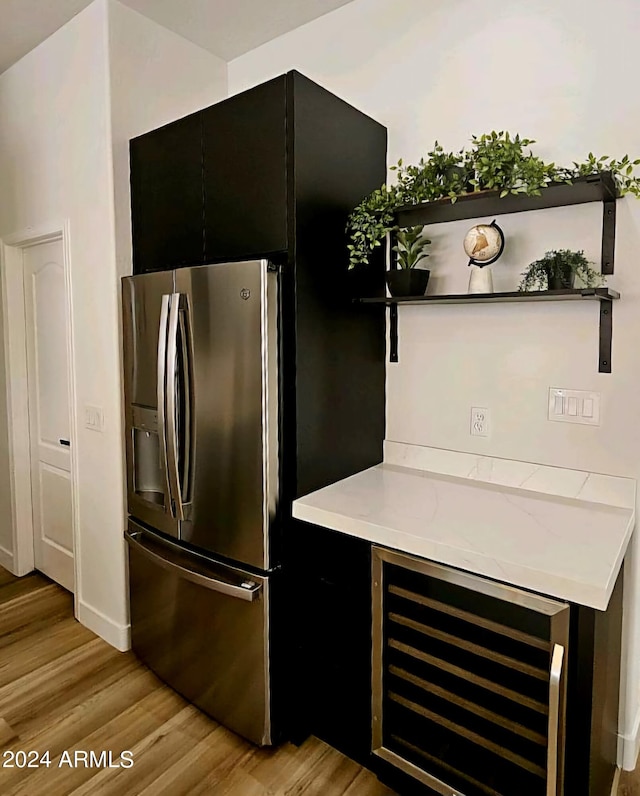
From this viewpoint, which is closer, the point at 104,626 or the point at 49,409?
the point at 104,626

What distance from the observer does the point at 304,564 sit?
78.1 inches

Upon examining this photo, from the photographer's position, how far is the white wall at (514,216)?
5.90ft

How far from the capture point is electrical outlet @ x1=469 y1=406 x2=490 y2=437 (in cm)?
213

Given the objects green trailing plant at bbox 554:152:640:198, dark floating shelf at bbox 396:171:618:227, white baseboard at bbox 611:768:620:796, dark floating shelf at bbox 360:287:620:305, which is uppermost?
green trailing plant at bbox 554:152:640:198

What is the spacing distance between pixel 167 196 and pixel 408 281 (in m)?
1.07

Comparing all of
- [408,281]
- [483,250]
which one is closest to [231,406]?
[408,281]

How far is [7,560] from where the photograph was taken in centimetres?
344

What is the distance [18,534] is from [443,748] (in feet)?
9.17

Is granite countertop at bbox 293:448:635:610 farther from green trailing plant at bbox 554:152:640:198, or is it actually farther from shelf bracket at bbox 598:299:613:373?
green trailing plant at bbox 554:152:640:198

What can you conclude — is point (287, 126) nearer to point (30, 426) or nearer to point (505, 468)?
point (505, 468)

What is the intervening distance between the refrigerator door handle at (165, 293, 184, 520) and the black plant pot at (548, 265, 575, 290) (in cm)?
129

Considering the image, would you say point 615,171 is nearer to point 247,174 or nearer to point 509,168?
point 509,168

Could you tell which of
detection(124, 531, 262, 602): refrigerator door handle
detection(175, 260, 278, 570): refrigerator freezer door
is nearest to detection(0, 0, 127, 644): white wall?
detection(124, 531, 262, 602): refrigerator door handle

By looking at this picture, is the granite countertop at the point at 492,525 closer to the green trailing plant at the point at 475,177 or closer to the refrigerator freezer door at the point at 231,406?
the refrigerator freezer door at the point at 231,406
